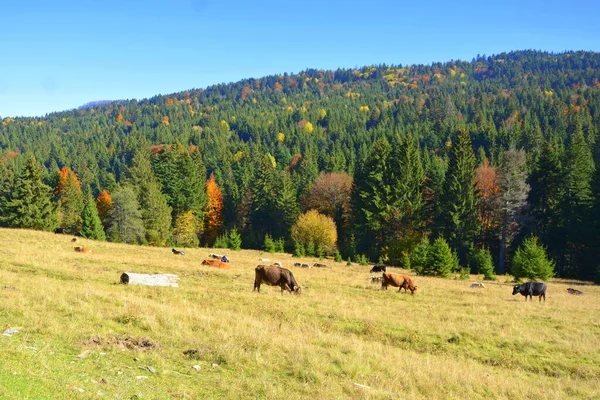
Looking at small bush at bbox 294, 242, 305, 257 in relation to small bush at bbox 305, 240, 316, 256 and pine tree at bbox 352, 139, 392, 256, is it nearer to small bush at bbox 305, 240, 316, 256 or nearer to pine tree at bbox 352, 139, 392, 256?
small bush at bbox 305, 240, 316, 256

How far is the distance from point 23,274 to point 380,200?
44431 millimetres

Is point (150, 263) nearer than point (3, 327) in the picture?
No

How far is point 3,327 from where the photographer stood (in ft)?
33.4

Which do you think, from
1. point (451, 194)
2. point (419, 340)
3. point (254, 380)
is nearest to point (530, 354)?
point (419, 340)

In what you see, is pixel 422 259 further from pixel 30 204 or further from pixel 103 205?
pixel 103 205

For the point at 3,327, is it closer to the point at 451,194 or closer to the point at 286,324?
the point at 286,324

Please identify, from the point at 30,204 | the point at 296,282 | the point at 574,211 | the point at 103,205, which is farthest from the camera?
the point at 103,205

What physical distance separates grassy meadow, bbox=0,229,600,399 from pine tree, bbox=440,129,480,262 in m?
33.9

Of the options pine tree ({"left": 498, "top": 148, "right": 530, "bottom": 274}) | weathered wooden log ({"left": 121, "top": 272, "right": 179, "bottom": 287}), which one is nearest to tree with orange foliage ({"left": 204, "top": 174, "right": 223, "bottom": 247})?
pine tree ({"left": 498, "top": 148, "right": 530, "bottom": 274})

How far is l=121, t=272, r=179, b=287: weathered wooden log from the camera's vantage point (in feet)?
61.2

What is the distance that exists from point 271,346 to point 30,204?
57.9m

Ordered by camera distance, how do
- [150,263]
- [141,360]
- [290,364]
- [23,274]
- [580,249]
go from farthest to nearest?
[580,249], [150,263], [23,274], [290,364], [141,360]

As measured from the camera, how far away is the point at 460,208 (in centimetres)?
5322

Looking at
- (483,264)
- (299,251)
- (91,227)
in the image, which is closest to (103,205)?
(91,227)
